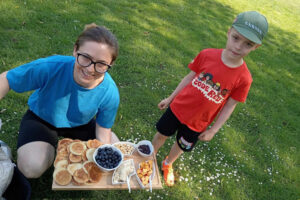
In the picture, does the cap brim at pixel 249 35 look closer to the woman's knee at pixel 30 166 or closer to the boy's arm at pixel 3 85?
the boy's arm at pixel 3 85

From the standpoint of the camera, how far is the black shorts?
7.74 ft

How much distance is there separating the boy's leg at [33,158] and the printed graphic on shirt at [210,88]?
175cm

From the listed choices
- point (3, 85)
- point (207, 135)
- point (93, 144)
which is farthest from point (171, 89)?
point (3, 85)

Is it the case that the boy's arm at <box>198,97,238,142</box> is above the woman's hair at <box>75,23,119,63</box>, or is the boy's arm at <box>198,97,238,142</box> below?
below

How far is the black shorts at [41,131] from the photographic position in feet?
7.74

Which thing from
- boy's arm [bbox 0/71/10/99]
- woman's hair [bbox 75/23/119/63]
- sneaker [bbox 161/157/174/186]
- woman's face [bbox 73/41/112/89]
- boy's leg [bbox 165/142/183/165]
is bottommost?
sneaker [bbox 161/157/174/186]

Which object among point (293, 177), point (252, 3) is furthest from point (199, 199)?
point (252, 3)

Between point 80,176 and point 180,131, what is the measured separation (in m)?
1.24

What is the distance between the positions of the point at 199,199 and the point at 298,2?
654 inches

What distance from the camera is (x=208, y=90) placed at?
7.81ft

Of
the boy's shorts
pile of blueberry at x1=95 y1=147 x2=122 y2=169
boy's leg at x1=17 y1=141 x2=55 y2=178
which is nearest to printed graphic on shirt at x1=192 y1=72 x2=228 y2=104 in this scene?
the boy's shorts

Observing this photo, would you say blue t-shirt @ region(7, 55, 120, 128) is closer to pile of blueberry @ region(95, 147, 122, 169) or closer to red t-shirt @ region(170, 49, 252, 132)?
pile of blueberry @ region(95, 147, 122, 169)

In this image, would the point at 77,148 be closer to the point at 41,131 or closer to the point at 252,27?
the point at 41,131

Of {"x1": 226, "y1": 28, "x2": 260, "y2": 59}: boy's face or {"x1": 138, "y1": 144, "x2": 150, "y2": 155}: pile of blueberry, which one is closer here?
{"x1": 226, "y1": 28, "x2": 260, "y2": 59}: boy's face
